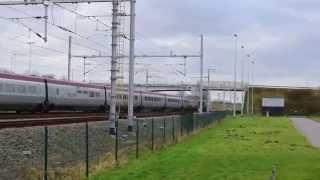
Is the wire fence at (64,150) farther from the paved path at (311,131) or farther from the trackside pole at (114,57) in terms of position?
the paved path at (311,131)

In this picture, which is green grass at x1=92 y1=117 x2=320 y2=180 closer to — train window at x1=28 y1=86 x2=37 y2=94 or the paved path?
the paved path

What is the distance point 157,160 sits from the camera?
1060 inches

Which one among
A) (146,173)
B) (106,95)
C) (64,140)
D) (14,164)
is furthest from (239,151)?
(106,95)

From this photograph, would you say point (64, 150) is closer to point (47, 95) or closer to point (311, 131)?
point (47, 95)

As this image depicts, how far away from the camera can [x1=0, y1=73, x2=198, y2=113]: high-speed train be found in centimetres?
4056

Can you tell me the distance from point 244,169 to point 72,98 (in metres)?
31.9

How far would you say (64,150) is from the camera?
24594 mm

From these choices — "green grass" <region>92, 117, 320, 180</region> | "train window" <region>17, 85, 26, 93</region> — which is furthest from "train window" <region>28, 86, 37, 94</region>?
"green grass" <region>92, 117, 320, 180</region>

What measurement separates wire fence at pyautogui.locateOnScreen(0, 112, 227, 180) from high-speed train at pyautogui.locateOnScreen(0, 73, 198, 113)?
620 centimetres

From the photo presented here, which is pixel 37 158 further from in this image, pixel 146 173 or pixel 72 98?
pixel 72 98

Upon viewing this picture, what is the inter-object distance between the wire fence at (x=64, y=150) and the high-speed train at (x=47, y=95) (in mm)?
6201

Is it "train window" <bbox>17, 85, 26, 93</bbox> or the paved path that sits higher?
"train window" <bbox>17, 85, 26, 93</bbox>

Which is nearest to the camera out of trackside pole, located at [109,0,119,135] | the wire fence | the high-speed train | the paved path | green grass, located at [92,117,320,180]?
the wire fence

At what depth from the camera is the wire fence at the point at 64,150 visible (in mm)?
19234
